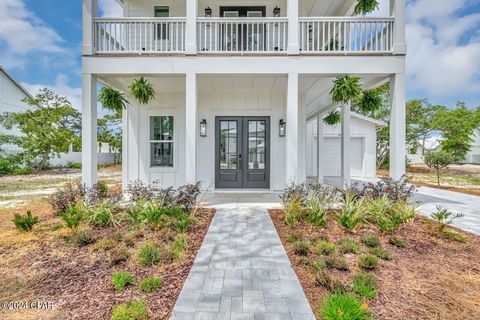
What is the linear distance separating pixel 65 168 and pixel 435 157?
2151 centimetres

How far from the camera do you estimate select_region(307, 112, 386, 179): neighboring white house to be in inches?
547

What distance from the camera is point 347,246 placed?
366 cm

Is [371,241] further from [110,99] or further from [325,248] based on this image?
[110,99]

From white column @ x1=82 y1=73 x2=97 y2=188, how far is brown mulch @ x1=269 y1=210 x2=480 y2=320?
4596mm

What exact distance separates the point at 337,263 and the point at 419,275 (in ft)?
3.15

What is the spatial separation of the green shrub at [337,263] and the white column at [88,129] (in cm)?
549

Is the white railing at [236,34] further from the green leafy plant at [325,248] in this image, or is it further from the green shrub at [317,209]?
the green leafy plant at [325,248]

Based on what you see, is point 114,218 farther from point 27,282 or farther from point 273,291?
point 273,291

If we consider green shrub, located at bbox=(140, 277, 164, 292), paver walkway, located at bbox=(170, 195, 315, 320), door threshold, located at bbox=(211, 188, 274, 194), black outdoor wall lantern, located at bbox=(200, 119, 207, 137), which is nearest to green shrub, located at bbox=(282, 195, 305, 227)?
paver walkway, located at bbox=(170, 195, 315, 320)

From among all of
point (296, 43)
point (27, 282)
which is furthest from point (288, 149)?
point (27, 282)

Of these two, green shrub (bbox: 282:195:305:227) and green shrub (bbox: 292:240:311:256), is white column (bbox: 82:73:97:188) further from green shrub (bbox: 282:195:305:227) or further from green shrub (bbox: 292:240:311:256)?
green shrub (bbox: 292:240:311:256)

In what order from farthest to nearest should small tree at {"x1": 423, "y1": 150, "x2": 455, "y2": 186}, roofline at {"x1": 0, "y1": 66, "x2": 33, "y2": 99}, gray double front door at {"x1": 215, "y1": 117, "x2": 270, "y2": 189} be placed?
1. roofline at {"x1": 0, "y1": 66, "x2": 33, "y2": 99}
2. small tree at {"x1": 423, "y1": 150, "x2": 455, "y2": 186}
3. gray double front door at {"x1": 215, "y1": 117, "x2": 270, "y2": 189}

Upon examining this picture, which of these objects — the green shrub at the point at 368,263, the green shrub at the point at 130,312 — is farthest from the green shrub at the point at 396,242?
the green shrub at the point at 130,312

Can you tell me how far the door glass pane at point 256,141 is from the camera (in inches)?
329
